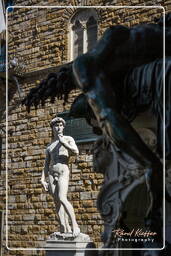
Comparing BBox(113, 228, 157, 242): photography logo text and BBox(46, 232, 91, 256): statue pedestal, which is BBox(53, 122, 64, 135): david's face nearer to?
BBox(46, 232, 91, 256): statue pedestal

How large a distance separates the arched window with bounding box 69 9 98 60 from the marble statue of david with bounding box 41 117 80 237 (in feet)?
18.4

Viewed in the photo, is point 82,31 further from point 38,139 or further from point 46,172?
point 46,172

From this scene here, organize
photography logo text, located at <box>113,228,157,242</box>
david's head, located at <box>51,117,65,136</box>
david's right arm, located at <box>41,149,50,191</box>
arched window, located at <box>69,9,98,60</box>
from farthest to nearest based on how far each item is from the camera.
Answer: arched window, located at <box>69,9,98,60</box> → david's right arm, located at <box>41,149,50,191</box> → david's head, located at <box>51,117,65,136</box> → photography logo text, located at <box>113,228,157,242</box>

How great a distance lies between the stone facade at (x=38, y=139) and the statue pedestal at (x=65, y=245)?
4.78 meters

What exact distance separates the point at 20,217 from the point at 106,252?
1016cm

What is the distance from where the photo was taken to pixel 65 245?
5.80 m

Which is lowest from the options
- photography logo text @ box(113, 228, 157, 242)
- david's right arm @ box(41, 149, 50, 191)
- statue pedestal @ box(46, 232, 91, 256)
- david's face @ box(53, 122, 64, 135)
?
statue pedestal @ box(46, 232, 91, 256)

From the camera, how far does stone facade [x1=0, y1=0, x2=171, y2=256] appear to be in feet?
38.8

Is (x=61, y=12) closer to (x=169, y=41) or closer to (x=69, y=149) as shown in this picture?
(x=69, y=149)

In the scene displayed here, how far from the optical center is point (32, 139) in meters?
13.3

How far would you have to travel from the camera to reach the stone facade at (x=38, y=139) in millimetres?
11812

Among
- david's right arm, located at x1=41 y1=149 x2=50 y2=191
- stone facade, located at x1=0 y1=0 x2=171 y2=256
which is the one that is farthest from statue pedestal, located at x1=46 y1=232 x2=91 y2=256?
stone facade, located at x1=0 y1=0 x2=171 y2=256

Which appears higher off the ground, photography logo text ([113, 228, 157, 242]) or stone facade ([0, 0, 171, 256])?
stone facade ([0, 0, 171, 256])

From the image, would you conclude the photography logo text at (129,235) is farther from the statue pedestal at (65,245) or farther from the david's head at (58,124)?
the david's head at (58,124)
